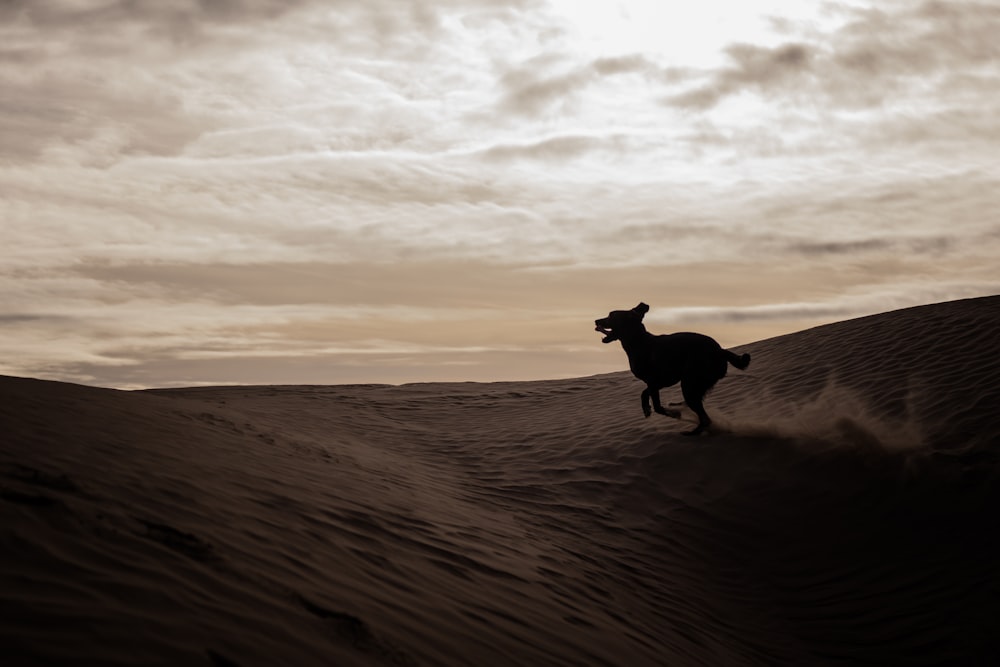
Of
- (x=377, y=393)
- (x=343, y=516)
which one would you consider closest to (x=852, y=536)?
(x=343, y=516)

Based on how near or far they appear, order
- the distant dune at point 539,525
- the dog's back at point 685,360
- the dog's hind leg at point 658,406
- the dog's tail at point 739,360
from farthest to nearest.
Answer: the dog's hind leg at point 658,406, the dog's back at point 685,360, the dog's tail at point 739,360, the distant dune at point 539,525

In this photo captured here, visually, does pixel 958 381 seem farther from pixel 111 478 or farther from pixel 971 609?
pixel 111 478

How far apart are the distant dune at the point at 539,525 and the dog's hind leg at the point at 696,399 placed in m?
0.30

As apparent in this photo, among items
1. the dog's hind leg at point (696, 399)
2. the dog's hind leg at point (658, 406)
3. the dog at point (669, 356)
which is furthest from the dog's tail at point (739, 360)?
the dog's hind leg at point (658, 406)

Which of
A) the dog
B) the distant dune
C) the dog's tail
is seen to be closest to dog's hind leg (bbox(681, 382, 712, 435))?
the dog

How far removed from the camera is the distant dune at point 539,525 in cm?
376

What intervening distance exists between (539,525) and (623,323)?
3909mm

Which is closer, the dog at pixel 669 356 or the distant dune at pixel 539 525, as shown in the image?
the distant dune at pixel 539 525

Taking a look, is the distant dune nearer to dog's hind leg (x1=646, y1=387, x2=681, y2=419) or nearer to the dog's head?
dog's hind leg (x1=646, y1=387, x2=681, y2=419)

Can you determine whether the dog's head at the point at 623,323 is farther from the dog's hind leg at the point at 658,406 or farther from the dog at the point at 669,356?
the dog's hind leg at the point at 658,406

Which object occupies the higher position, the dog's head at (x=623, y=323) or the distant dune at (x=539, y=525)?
the dog's head at (x=623, y=323)

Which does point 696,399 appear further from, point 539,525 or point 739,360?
point 539,525

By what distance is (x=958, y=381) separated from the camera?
12164 millimetres

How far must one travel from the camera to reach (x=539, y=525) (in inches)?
367
